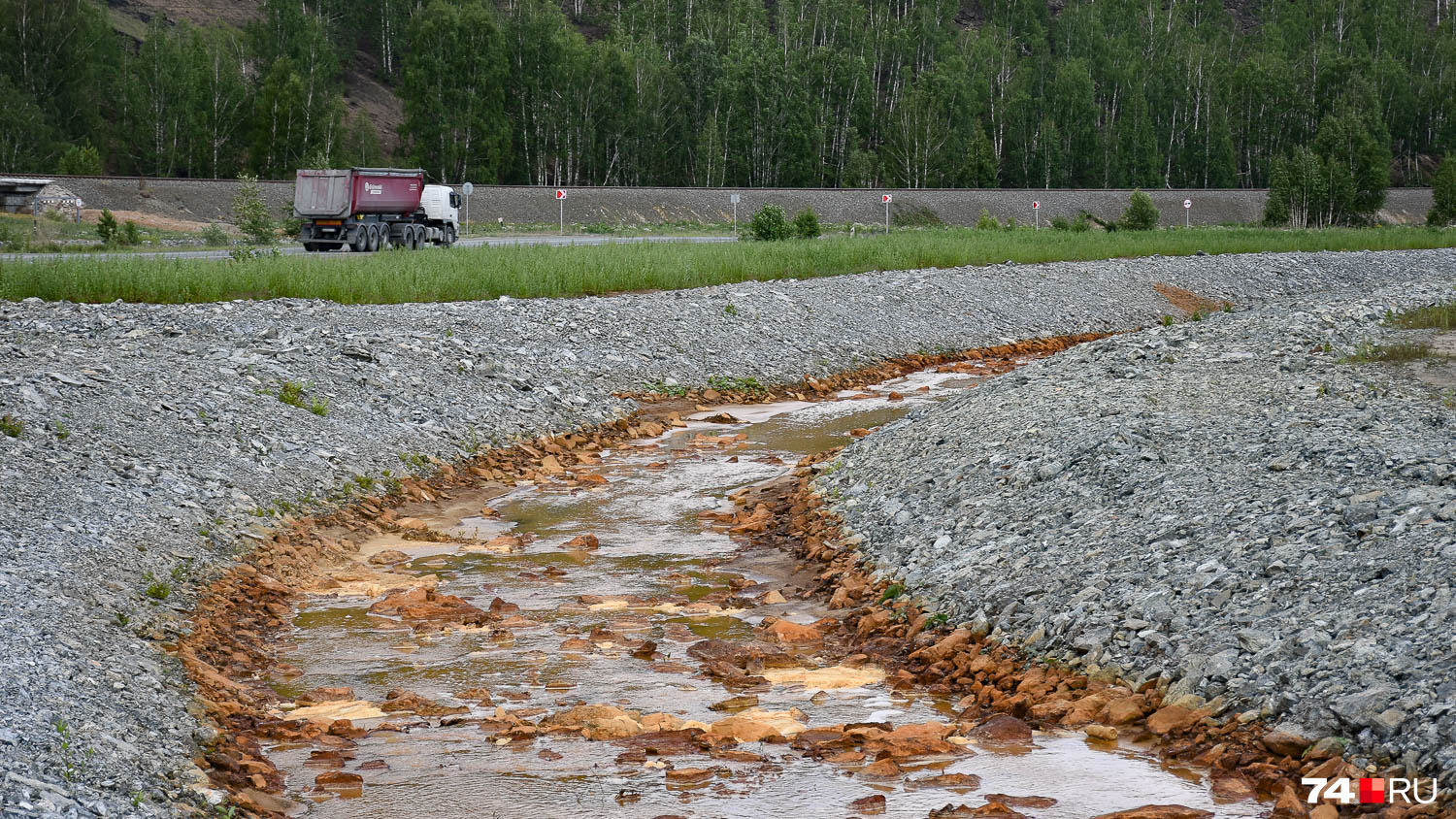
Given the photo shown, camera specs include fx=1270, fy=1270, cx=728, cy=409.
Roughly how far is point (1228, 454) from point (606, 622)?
215 inches

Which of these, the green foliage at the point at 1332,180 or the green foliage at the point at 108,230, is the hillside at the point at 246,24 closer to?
the green foliage at the point at 108,230

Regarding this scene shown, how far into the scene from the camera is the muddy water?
675cm

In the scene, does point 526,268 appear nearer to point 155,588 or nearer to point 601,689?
point 155,588

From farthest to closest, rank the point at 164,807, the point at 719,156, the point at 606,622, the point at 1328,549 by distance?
the point at 719,156
the point at 606,622
the point at 1328,549
the point at 164,807

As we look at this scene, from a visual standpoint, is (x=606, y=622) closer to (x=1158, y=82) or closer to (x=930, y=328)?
(x=930, y=328)

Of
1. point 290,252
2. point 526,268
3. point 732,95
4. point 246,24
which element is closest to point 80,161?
point 290,252

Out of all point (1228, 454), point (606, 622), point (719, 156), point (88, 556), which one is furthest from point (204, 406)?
point (719, 156)

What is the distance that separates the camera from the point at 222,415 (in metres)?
13.9

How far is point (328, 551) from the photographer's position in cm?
1196

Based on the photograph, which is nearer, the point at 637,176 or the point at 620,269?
the point at 620,269

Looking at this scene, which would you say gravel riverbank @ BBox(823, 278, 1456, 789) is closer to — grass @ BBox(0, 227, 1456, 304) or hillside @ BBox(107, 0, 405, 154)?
grass @ BBox(0, 227, 1456, 304)

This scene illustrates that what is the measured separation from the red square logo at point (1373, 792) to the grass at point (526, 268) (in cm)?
1970

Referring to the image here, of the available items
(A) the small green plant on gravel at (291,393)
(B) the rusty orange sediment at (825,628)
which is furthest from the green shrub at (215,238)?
(B) the rusty orange sediment at (825,628)

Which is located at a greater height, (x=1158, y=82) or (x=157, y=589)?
(x=1158, y=82)
